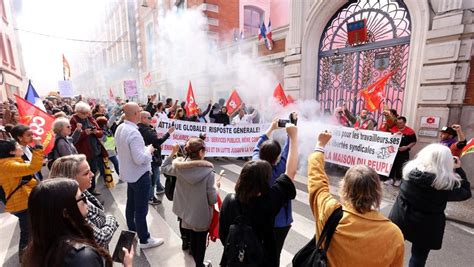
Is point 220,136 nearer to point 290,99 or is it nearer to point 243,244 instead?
point 290,99

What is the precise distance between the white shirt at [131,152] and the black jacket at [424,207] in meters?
2.63

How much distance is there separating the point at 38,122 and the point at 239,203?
353 cm

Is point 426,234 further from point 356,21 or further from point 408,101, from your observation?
point 356,21

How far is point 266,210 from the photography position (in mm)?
1679

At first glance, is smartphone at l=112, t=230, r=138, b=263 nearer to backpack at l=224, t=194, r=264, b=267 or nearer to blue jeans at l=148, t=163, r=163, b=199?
→ backpack at l=224, t=194, r=264, b=267

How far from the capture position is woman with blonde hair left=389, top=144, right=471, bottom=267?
2.02 metres

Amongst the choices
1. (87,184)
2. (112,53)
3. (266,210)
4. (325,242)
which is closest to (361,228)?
(325,242)

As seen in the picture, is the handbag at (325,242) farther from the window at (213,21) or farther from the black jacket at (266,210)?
the window at (213,21)

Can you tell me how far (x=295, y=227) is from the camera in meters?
3.65

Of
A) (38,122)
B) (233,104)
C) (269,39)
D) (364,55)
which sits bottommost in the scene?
(38,122)

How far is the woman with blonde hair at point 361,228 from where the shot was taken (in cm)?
132

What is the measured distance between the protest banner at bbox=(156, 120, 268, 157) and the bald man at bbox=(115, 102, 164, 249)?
2825 millimetres

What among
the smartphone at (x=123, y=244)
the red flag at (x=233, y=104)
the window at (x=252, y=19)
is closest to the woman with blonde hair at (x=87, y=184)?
the smartphone at (x=123, y=244)

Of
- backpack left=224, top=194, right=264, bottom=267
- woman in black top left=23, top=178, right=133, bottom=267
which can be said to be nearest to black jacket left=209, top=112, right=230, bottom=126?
backpack left=224, top=194, right=264, bottom=267
